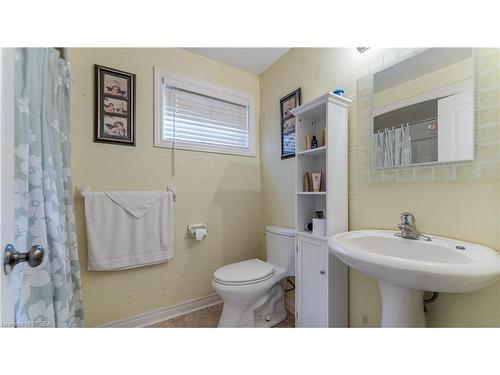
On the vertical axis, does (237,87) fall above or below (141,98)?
above

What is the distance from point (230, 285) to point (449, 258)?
1.13m

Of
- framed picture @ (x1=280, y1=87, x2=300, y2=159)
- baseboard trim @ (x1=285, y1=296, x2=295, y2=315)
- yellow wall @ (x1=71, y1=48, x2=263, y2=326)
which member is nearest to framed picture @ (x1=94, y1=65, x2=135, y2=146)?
yellow wall @ (x1=71, y1=48, x2=263, y2=326)

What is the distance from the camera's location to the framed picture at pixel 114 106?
4.69 ft

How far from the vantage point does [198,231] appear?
174 centimetres

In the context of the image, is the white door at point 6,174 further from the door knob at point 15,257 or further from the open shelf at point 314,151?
the open shelf at point 314,151

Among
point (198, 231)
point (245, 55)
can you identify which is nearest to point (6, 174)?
point (198, 231)

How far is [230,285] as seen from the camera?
136 cm

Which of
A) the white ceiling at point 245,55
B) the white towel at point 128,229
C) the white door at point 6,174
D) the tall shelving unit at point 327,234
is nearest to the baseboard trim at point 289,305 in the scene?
the tall shelving unit at point 327,234

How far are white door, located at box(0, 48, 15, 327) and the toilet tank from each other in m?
1.43

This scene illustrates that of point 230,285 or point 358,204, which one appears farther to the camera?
point 230,285

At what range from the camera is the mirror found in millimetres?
875
